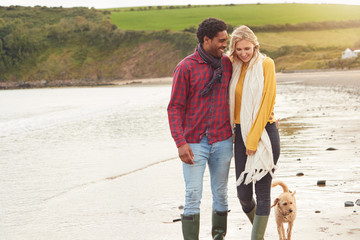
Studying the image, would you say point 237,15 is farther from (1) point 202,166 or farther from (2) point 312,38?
(1) point 202,166

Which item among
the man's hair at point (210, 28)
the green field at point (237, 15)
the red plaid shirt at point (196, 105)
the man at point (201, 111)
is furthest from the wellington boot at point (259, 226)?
the green field at point (237, 15)

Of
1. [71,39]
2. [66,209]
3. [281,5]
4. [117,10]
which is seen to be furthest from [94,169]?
[117,10]

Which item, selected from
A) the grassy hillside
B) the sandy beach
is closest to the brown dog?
the sandy beach

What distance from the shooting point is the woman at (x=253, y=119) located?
3881 mm

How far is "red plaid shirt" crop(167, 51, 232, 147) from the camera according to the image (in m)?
4.02

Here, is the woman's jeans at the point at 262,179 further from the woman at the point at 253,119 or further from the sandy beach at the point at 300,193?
the sandy beach at the point at 300,193

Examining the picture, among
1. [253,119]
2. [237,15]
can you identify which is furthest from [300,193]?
[237,15]

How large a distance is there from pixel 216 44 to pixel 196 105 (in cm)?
54

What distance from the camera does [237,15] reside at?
98.9 metres

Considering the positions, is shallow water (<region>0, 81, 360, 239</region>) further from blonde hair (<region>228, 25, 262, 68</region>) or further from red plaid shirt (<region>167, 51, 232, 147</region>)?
blonde hair (<region>228, 25, 262, 68</region>)

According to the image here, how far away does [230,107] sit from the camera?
4.10m

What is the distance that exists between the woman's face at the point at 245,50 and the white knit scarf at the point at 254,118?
0.05 meters

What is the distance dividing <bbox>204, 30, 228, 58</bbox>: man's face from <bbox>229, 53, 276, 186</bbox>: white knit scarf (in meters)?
0.29

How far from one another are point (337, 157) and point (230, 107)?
4.85 m
